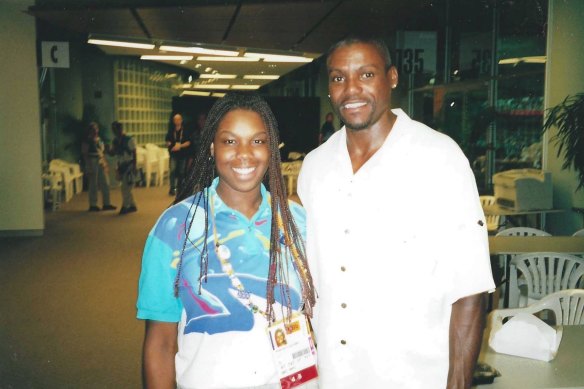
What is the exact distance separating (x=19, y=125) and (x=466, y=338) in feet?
26.1

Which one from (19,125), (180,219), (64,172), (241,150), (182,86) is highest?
(182,86)

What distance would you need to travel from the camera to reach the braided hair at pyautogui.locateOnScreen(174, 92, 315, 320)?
1592 mm

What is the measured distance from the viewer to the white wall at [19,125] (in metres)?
Answer: 8.06

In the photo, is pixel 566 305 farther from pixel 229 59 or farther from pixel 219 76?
pixel 219 76

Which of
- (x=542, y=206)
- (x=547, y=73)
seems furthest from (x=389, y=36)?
(x=542, y=206)

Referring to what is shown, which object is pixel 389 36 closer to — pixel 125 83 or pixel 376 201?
pixel 125 83

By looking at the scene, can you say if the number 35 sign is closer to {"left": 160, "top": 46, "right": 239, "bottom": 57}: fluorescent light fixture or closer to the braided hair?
{"left": 160, "top": 46, "right": 239, "bottom": 57}: fluorescent light fixture

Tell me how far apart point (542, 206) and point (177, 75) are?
1580cm

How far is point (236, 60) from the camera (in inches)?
470

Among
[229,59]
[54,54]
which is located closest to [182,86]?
[229,59]

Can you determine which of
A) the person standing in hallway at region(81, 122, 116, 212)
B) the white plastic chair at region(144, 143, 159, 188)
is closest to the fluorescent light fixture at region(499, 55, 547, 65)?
the person standing in hallway at region(81, 122, 116, 212)

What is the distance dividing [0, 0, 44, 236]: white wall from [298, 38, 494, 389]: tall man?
24.7 ft

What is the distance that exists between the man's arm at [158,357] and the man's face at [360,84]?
2.53 ft

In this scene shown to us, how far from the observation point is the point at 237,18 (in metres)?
8.18
